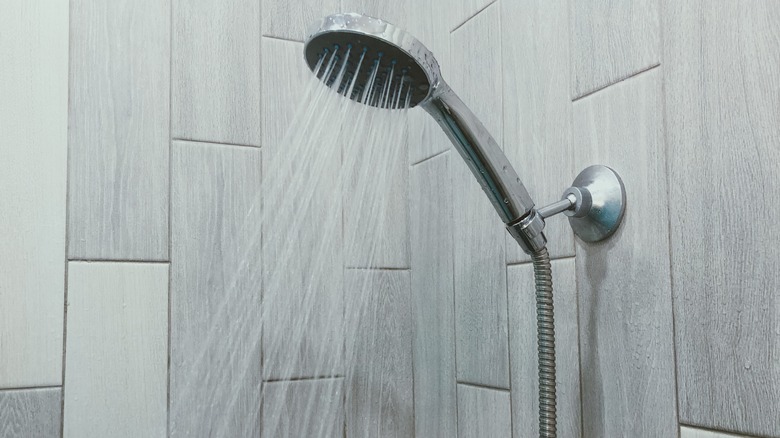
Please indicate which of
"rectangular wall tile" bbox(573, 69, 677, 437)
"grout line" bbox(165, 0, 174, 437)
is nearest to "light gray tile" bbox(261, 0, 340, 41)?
"grout line" bbox(165, 0, 174, 437)

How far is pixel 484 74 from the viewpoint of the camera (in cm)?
105

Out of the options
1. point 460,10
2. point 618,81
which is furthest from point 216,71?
point 618,81

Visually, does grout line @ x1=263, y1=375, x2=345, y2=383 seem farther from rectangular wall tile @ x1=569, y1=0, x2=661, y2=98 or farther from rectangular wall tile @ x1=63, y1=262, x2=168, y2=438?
rectangular wall tile @ x1=569, y1=0, x2=661, y2=98

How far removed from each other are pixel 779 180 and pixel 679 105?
0.14 meters

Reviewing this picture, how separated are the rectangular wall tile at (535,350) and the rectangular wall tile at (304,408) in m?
0.30

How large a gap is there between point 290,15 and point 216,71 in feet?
0.54

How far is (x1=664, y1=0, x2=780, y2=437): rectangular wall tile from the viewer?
0.63 metres

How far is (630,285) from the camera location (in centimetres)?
77

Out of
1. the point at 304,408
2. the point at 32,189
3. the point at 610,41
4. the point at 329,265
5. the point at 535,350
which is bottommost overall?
the point at 304,408

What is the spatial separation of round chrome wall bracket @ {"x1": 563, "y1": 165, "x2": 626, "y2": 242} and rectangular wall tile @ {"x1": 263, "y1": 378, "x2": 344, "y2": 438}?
0.49 m

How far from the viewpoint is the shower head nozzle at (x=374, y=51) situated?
26.8 inches

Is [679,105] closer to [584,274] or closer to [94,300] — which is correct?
[584,274]

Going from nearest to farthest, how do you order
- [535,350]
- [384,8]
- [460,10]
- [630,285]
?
[630,285], [535,350], [460,10], [384,8]

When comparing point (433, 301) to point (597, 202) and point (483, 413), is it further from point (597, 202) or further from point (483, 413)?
point (597, 202)
